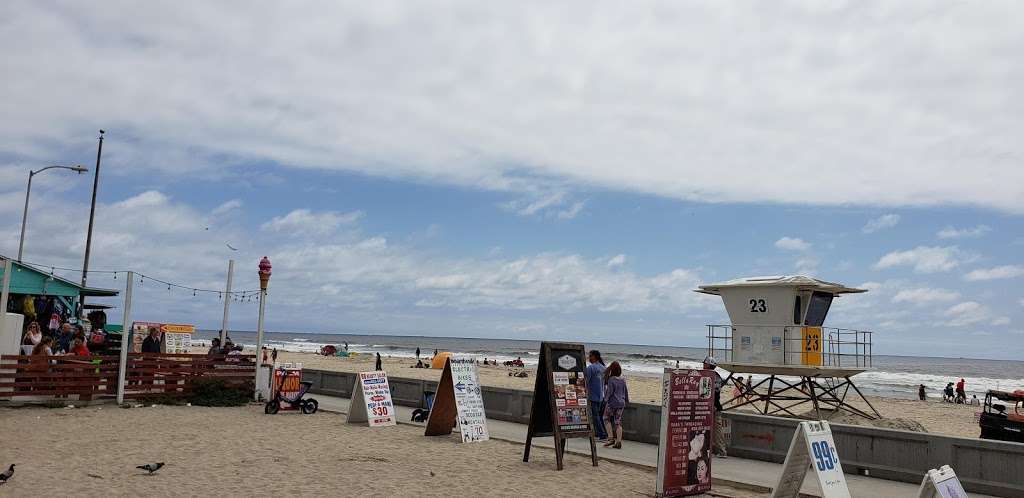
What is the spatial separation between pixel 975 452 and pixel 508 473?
6.57 metres

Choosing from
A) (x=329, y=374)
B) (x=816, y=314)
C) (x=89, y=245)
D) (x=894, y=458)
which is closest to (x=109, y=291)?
(x=89, y=245)

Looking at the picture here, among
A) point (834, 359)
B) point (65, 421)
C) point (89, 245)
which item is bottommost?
point (65, 421)

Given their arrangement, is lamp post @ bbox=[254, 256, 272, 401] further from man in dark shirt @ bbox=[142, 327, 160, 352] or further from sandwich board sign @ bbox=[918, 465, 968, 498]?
sandwich board sign @ bbox=[918, 465, 968, 498]

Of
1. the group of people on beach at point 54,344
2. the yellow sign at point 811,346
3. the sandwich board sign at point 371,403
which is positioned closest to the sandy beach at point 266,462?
the sandwich board sign at point 371,403

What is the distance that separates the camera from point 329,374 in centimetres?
2250

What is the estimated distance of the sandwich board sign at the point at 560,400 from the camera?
36.8 feet

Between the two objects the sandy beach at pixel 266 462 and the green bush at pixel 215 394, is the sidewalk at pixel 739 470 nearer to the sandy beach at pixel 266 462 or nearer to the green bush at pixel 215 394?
the sandy beach at pixel 266 462

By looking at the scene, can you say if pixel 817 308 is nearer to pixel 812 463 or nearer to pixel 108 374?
pixel 812 463

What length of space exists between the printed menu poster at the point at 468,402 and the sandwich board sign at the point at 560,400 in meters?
1.79

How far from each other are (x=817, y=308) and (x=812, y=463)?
10152 mm

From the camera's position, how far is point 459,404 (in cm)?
1337

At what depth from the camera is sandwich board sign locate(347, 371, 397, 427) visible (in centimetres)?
1521

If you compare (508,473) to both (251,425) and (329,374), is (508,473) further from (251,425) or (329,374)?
(329,374)

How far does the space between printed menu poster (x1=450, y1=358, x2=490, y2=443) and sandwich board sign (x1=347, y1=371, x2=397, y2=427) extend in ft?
8.30
